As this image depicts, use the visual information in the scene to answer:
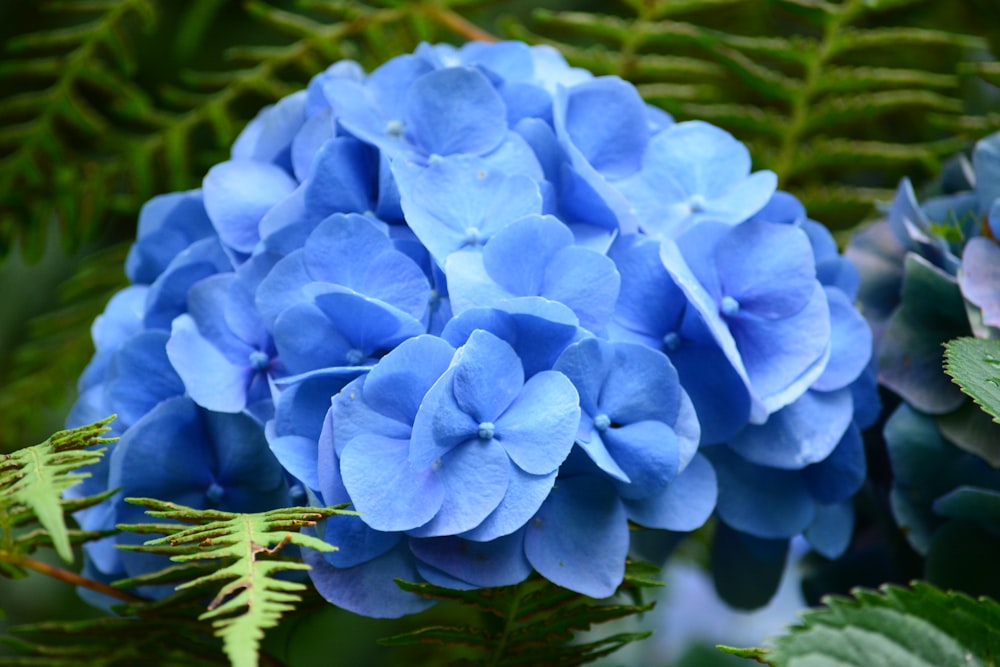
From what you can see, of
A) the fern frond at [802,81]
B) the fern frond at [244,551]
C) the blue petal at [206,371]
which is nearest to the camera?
the fern frond at [244,551]

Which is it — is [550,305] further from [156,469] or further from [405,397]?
[156,469]

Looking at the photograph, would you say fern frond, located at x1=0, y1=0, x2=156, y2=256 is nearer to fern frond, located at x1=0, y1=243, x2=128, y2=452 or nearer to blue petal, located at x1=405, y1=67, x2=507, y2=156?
fern frond, located at x1=0, y1=243, x2=128, y2=452

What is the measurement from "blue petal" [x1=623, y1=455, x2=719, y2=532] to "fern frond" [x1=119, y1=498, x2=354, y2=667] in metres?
0.12

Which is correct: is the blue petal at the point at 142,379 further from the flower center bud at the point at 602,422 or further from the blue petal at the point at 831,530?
the blue petal at the point at 831,530

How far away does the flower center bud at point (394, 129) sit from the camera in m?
0.43

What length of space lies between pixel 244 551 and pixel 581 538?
123 mm

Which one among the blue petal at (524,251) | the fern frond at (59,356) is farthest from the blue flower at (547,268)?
the fern frond at (59,356)

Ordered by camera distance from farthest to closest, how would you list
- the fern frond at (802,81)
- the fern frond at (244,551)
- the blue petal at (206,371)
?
the fern frond at (802,81), the blue petal at (206,371), the fern frond at (244,551)

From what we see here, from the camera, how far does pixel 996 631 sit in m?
0.32

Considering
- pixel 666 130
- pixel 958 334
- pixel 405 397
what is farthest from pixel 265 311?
pixel 958 334

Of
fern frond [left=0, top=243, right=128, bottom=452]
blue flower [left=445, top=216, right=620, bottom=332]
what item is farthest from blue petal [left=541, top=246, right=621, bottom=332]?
fern frond [left=0, top=243, right=128, bottom=452]

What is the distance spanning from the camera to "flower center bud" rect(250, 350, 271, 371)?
1.27 ft

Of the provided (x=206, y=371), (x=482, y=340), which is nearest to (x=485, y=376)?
(x=482, y=340)

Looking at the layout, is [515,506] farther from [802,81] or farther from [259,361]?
[802,81]
